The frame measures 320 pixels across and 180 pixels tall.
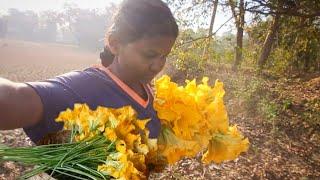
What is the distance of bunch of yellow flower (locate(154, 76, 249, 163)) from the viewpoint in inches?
53.3

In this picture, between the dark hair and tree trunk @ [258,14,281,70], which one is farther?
tree trunk @ [258,14,281,70]

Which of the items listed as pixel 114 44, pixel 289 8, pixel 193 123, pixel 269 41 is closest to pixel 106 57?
pixel 114 44

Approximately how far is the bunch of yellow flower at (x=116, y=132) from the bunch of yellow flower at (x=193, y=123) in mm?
241

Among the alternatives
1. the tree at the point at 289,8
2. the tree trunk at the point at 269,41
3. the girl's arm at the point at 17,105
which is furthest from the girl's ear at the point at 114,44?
the tree trunk at the point at 269,41

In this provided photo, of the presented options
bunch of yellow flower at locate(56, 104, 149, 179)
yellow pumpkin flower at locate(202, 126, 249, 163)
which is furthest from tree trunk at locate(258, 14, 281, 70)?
bunch of yellow flower at locate(56, 104, 149, 179)

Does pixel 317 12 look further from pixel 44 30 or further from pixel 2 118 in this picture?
pixel 44 30

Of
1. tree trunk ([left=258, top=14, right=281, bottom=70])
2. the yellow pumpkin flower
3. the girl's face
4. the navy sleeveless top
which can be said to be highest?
tree trunk ([left=258, top=14, right=281, bottom=70])

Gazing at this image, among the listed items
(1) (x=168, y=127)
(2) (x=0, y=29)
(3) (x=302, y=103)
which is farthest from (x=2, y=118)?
(2) (x=0, y=29)

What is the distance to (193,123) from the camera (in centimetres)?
137

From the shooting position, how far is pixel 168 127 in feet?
4.59

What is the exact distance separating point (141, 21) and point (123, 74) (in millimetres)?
203

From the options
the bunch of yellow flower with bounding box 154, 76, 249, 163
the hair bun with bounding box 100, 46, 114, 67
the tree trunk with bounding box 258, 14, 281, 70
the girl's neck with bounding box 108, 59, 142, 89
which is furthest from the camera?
the tree trunk with bounding box 258, 14, 281, 70

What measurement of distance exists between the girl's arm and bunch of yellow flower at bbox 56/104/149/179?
0.28 feet

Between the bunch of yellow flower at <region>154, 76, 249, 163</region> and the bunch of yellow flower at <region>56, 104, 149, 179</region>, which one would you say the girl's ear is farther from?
the bunch of yellow flower at <region>56, 104, 149, 179</region>
